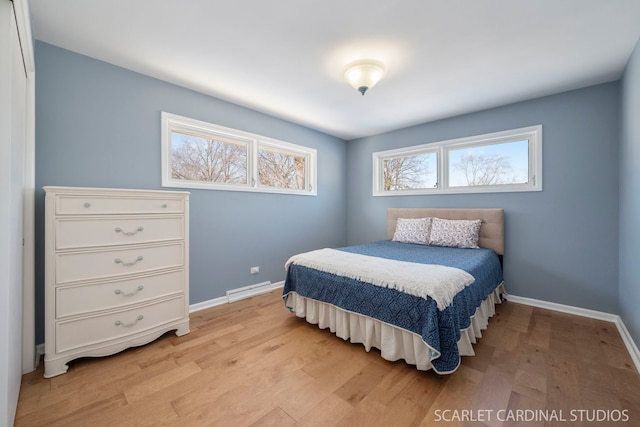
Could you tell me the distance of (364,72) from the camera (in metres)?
2.15

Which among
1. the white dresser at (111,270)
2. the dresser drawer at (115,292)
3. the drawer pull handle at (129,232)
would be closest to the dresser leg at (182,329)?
the white dresser at (111,270)

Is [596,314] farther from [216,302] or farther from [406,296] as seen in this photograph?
[216,302]

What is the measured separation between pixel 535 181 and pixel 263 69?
3074 mm

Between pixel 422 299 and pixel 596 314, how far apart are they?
224 centimetres

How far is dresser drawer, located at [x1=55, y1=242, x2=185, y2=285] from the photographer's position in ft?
5.55

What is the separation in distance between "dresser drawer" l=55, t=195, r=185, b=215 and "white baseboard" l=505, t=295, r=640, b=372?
350cm

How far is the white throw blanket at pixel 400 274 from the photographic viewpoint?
5.50 feet

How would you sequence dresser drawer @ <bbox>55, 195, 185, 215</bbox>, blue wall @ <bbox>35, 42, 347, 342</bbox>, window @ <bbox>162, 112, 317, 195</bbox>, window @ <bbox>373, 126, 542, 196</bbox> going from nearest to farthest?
dresser drawer @ <bbox>55, 195, 185, 215</bbox> < blue wall @ <bbox>35, 42, 347, 342</bbox> < window @ <bbox>162, 112, 317, 195</bbox> < window @ <bbox>373, 126, 542, 196</bbox>

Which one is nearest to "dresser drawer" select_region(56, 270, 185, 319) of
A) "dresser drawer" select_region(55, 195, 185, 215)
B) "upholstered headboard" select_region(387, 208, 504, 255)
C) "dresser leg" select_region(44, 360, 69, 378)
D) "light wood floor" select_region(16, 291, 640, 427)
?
"dresser leg" select_region(44, 360, 69, 378)

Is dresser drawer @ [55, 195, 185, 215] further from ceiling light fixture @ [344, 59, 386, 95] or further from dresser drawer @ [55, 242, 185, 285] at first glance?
ceiling light fixture @ [344, 59, 386, 95]

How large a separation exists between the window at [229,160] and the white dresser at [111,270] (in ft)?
2.05

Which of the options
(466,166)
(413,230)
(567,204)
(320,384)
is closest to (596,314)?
(567,204)

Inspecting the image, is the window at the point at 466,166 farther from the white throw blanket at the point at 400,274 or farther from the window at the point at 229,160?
the white throw blanket at the point at 400,274

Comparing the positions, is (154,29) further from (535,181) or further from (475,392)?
(535,181)
